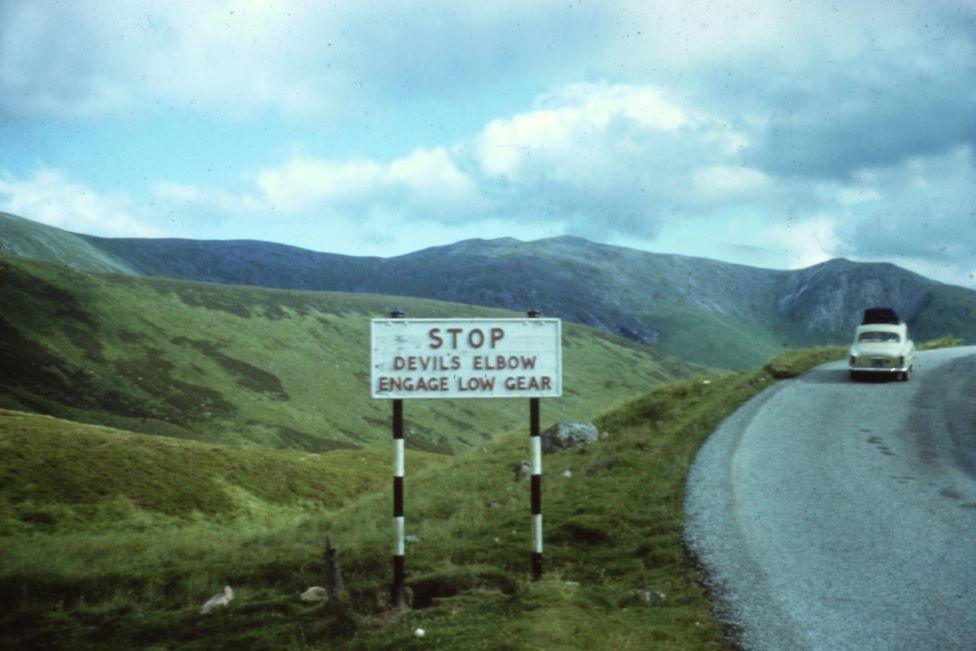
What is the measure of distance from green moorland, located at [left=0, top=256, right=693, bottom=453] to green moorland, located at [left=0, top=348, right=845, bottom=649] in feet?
268

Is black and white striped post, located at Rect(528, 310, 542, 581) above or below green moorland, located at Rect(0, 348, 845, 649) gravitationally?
above

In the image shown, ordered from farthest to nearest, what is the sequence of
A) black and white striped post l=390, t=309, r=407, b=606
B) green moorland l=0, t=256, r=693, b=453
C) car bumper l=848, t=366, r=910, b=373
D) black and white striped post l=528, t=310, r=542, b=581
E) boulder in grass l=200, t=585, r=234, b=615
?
green moorland l=0, t=256, r=693, b=453
car bumper l=848, t=366, r=910, b=373
boulder in grass l=200, t=585, r=234, b=615
black and white striped post l=528, t=310, r=542, b=581
black and white striped post l=390, t=309, r=407, b=606

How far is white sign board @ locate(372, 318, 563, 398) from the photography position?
1195 cm

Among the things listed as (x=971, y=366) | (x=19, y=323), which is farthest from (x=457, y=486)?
(x=19, y=323)

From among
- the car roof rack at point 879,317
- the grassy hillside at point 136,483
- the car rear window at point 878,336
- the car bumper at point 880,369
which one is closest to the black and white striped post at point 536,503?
the car bumper at point 880,369

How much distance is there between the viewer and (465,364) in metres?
12.1

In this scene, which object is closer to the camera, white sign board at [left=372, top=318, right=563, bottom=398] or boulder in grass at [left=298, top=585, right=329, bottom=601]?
white sign board at [left=372, top=318, right=563, bottom=398]

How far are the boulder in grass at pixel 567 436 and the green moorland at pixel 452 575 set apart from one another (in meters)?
0.71

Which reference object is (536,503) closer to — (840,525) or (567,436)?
(840,525)

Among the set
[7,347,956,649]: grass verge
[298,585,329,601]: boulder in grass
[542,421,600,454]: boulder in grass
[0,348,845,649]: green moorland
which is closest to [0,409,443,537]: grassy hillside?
[0,348,845,649]: green moorland

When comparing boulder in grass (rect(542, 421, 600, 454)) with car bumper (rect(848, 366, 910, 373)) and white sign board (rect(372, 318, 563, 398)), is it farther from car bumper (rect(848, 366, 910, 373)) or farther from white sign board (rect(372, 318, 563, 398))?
car bumper (rect(848, 366, 910, 373))

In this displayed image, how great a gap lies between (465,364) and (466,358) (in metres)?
0.10

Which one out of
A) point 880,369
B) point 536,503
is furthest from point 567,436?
point 880,369

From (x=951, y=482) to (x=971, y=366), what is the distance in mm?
25732
